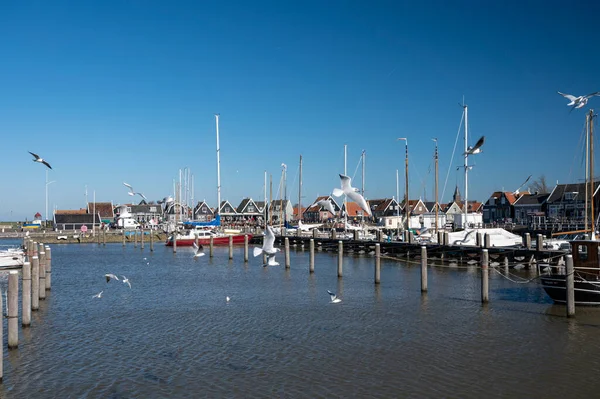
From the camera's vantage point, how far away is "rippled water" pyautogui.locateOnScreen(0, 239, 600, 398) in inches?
543

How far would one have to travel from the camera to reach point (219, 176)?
62250 mm

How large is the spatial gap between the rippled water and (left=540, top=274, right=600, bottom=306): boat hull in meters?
0.63

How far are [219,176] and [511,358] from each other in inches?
1934

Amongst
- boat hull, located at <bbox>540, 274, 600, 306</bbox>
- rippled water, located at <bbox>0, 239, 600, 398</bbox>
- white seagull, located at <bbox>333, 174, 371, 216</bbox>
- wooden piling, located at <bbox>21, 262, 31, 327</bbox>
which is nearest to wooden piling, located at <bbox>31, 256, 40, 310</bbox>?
rippled water, located at <bbox>0, 239, 600, 398</bbox>

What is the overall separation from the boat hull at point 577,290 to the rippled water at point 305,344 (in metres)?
0.63

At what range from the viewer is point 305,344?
58.1ft

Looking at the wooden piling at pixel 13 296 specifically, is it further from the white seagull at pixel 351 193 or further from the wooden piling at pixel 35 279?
the white seagull at pixel 351 193

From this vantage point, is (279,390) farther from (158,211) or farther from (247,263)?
(158,211)

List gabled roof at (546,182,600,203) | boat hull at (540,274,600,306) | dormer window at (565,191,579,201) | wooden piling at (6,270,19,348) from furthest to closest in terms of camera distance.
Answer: gabled roof at (546,182,600,203), dormer window at (565,191,579,201), boat hull at (540,274,600,306), wooden piling at (6,270,19,348)

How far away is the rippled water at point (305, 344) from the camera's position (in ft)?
45.2

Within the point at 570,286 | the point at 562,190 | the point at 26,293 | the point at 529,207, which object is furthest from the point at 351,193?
the point at 529,207

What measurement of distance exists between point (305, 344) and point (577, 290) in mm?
11480

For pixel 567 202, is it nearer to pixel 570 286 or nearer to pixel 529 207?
pixel 529 207

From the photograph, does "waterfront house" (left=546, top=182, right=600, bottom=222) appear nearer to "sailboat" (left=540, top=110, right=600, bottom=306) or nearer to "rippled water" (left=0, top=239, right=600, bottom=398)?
"rippled water" (left=0, top=239, right=600, bottom=398)
